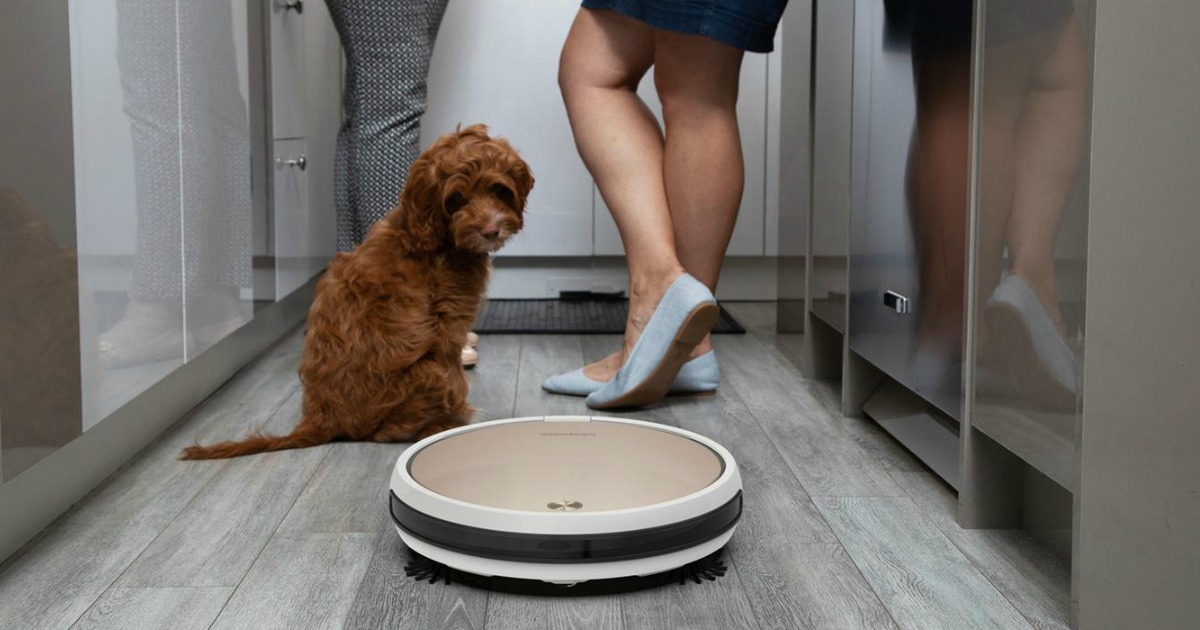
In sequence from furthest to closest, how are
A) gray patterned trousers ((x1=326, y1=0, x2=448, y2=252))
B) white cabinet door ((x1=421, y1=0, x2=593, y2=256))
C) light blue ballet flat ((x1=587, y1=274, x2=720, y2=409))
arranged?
white cabinet door ((x1=421, y1=0, x2=593, y2=256)) → gray patterned trousers ((x1=326, y1=0, x2=448, y2=252)) → light blue ballet flat ((x1=587, y1=274, x2=720, y2=409))

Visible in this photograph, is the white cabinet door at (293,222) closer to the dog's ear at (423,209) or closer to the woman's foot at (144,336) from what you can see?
the woman's foot at (144,336)

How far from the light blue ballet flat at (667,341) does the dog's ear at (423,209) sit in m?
0.41

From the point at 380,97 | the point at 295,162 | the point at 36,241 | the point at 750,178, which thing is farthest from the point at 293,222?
the point at 36,241

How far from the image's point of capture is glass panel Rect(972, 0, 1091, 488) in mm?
1099

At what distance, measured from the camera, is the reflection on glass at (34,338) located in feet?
4.00

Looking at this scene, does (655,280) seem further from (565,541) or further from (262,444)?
(565,541)

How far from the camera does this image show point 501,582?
3.99 ft

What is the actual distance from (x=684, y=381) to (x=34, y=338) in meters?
1.18

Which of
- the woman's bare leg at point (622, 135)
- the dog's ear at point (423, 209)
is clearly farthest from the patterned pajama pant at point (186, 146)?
the woman's bare leg at point (622, 135)

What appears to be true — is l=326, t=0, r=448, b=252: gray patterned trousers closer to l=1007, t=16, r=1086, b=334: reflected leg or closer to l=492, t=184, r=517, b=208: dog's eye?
l=492, t=184, r=517, b=208: dog's eye

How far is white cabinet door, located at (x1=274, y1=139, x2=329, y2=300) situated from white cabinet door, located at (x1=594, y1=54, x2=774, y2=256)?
80cm

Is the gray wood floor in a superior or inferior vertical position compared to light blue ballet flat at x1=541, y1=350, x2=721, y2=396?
inferior

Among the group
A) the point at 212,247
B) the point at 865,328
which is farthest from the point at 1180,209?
the point at 212,247

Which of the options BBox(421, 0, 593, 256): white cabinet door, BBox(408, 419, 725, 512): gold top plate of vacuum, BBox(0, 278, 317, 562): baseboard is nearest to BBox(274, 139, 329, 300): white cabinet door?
BBox(0, 278, 317, 562): baseboard
